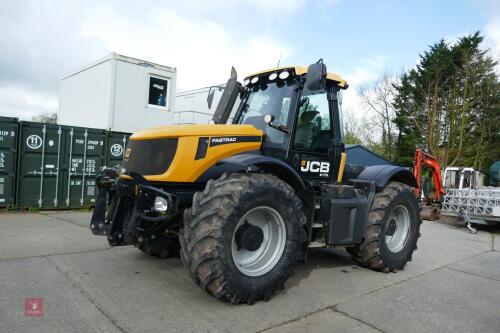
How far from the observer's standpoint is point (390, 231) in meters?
5.89

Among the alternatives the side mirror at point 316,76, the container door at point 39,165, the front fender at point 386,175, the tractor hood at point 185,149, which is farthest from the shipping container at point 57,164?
the side mirror at point 316,76

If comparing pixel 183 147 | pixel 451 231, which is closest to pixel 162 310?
pixel 183 147

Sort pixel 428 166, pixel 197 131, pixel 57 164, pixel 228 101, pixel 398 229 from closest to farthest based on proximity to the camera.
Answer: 1. pixel 197 131
2. pixel 228 101
3. pixel 398 229
4. pixel 57 164
5. pixel 428 166

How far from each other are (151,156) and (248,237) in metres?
1.38

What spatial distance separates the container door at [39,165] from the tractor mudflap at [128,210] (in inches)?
258

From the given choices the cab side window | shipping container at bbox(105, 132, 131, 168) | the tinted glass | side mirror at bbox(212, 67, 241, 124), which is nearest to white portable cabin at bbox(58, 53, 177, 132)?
the tinted glass

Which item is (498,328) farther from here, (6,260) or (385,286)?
(6,260)

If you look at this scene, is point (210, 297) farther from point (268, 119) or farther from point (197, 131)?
point (268, 119)

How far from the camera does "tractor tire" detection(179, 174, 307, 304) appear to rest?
3.70 m

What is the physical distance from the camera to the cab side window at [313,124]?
5020mm

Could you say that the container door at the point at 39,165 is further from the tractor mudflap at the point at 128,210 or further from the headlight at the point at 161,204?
the headlight at the point at 161,204

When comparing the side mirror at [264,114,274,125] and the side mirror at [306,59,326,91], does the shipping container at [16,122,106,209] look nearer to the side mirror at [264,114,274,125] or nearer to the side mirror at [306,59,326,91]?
the side mirror at [264,114,274,125]

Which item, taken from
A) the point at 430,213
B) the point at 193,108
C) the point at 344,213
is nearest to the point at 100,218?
the point at 344,213

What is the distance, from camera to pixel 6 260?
17.5 ft
